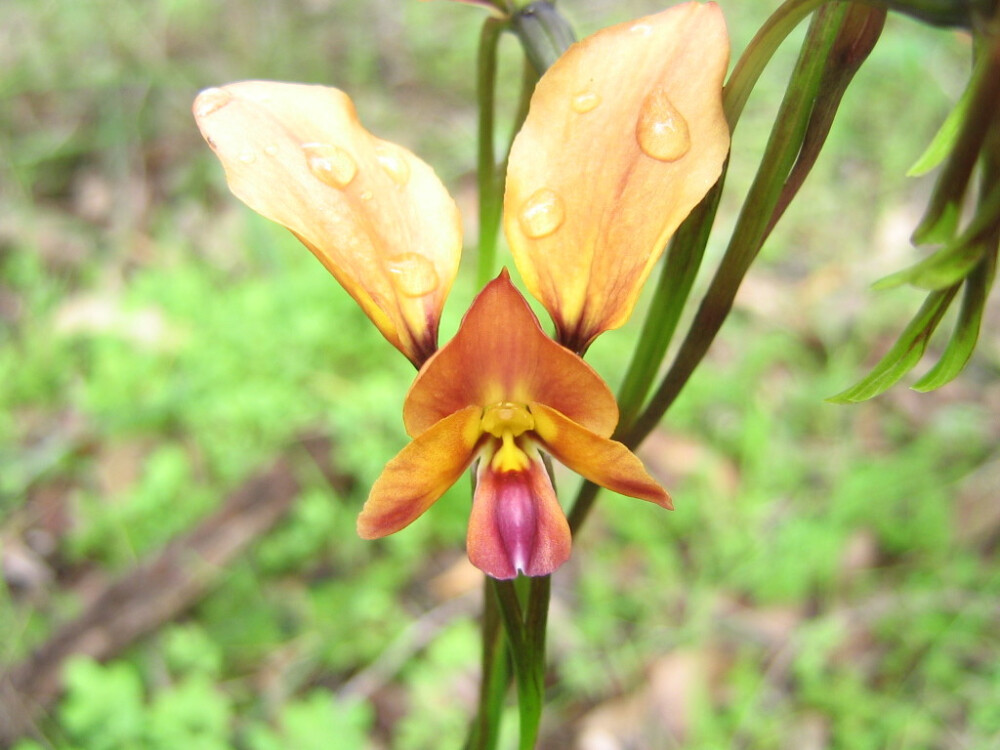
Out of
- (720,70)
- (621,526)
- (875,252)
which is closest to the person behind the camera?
(720,70)

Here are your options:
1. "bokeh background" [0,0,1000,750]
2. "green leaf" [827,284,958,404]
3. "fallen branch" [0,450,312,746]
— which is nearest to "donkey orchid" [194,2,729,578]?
"green leaf" [827,284,958,404]

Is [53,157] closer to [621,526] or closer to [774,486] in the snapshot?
[621,526]

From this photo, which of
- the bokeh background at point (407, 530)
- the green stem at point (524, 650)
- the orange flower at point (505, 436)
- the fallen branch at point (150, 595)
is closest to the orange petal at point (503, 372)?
the orange flower at point (505, 436)

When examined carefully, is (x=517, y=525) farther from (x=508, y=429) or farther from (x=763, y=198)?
(x=763, y=198)

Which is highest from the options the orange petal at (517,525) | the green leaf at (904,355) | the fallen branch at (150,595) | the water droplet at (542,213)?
the water droplet at (542,213)

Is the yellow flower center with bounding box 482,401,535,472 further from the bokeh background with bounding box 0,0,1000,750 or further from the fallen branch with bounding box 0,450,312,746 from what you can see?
the fallen branch with bounding box 0,450,312,746

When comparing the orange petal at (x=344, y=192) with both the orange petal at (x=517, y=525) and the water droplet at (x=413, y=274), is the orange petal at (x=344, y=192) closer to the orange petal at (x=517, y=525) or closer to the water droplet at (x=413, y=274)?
the water droplet at (x=413, y=274)

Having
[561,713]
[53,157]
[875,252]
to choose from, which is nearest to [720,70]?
[561,713]
